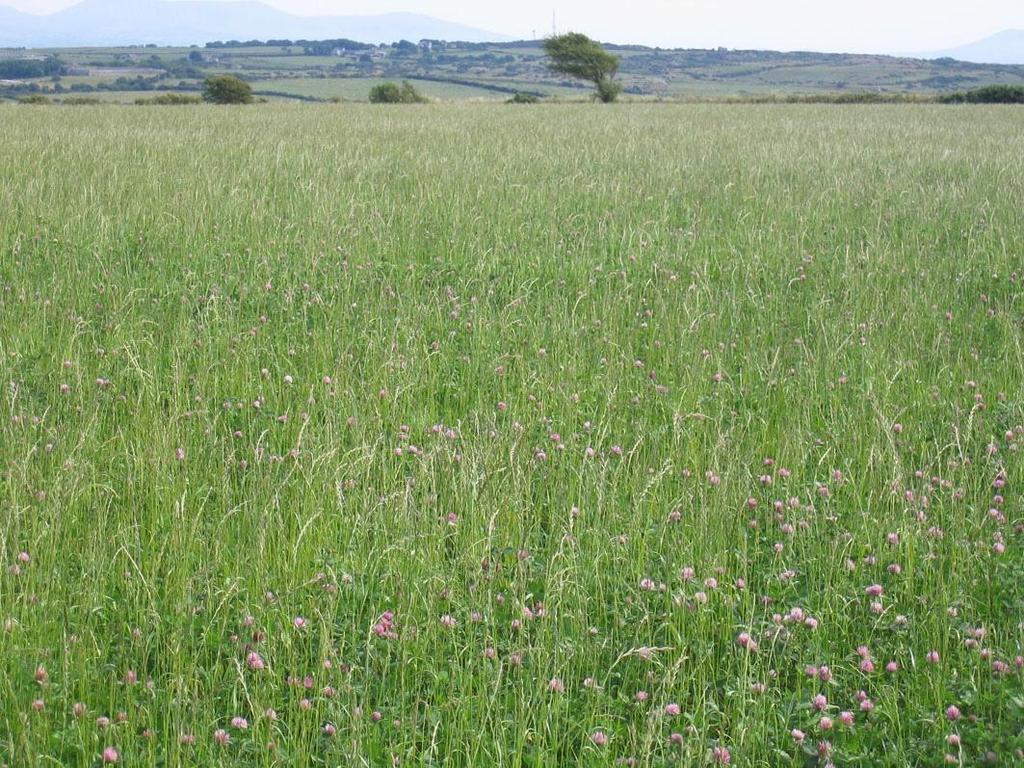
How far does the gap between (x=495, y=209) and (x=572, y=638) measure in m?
7.76

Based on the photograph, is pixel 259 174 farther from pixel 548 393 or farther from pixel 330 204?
pixel 548 393

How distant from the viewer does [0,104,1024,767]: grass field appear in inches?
110

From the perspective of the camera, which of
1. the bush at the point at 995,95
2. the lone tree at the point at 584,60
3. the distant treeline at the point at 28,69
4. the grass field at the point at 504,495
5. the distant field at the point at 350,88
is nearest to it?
the grass field at the point at 504,495

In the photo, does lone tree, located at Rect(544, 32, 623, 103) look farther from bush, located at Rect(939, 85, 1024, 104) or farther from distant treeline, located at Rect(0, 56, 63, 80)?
distant treeline, located at Rect(0, 56, 63, 80)

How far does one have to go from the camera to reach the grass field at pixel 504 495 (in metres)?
2.80

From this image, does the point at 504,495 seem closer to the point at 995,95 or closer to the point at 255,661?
the point at 255,661

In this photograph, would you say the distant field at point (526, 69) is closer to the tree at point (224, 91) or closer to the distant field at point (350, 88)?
the distant field at point (350, 88)

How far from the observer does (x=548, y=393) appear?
5.30 metres

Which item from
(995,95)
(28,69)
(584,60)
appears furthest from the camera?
(28,69)

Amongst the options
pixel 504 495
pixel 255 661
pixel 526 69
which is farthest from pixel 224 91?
pixel 526 69

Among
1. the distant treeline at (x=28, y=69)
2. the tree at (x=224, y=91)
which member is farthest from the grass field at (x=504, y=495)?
the distant treeline at (x=28, y=69)

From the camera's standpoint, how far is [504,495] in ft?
13.0

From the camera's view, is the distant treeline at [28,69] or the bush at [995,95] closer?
the bush at [995,95]

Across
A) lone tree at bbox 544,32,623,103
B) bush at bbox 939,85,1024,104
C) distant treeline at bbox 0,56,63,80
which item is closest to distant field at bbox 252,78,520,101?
lone tree at bbox 544,32,623,103
